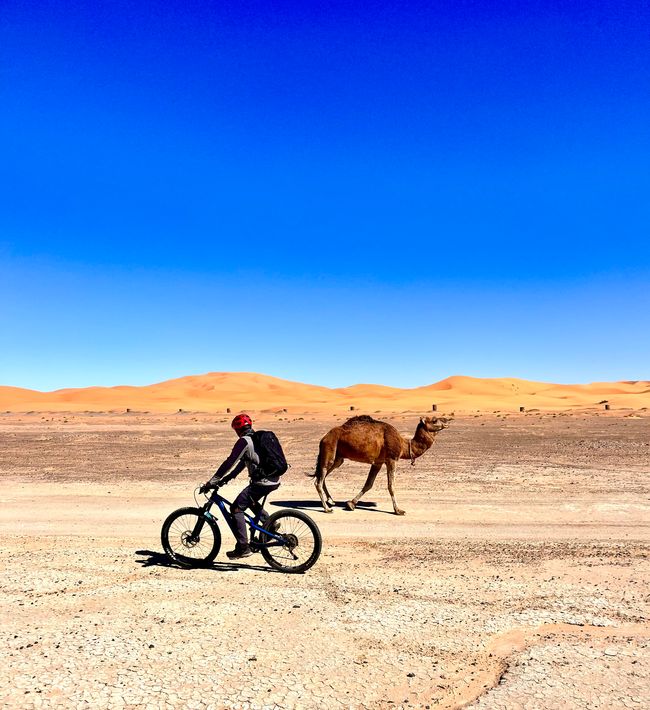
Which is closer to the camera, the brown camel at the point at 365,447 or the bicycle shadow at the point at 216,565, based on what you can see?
the bicycle shadow at the point at 216,565

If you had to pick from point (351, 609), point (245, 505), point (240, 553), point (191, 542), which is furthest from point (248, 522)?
point (351, 609)

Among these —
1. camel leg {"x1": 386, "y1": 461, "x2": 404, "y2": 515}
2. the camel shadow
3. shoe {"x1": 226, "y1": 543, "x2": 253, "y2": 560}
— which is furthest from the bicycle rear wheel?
camel leg {"x1": 386, "y1": 461, "x2": 404, "y2": 515}

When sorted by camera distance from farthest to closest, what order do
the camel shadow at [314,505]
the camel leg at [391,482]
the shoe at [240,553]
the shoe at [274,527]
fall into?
1. the camel shadow at [314,505]
2. the camel leg at [391,482]
3. the shoe at [240,553]
4. the shoe at [274,527]

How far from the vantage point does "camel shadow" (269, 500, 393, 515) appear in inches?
512

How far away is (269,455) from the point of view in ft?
26.5

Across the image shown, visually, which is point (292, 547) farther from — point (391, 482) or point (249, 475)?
point (391, 482)

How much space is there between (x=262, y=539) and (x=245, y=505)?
0.60 m

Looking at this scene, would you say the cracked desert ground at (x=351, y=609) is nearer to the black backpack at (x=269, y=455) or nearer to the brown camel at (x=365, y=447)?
the brown camel at (x=365, y=447)

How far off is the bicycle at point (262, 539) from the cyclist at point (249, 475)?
0.32 feet

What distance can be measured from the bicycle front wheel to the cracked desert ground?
262 mm

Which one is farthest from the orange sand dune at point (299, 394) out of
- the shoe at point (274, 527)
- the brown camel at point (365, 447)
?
the shoe at point (274, 527)

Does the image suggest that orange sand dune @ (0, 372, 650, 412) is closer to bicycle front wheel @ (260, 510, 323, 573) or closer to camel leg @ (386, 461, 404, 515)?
camel leg @ (386, 461, 404, 515)


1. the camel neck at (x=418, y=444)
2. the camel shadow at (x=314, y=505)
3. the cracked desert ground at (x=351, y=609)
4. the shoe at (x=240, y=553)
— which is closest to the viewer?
the cracked desert ground at (x=351, y=609)

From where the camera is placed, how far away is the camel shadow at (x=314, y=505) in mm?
13001
